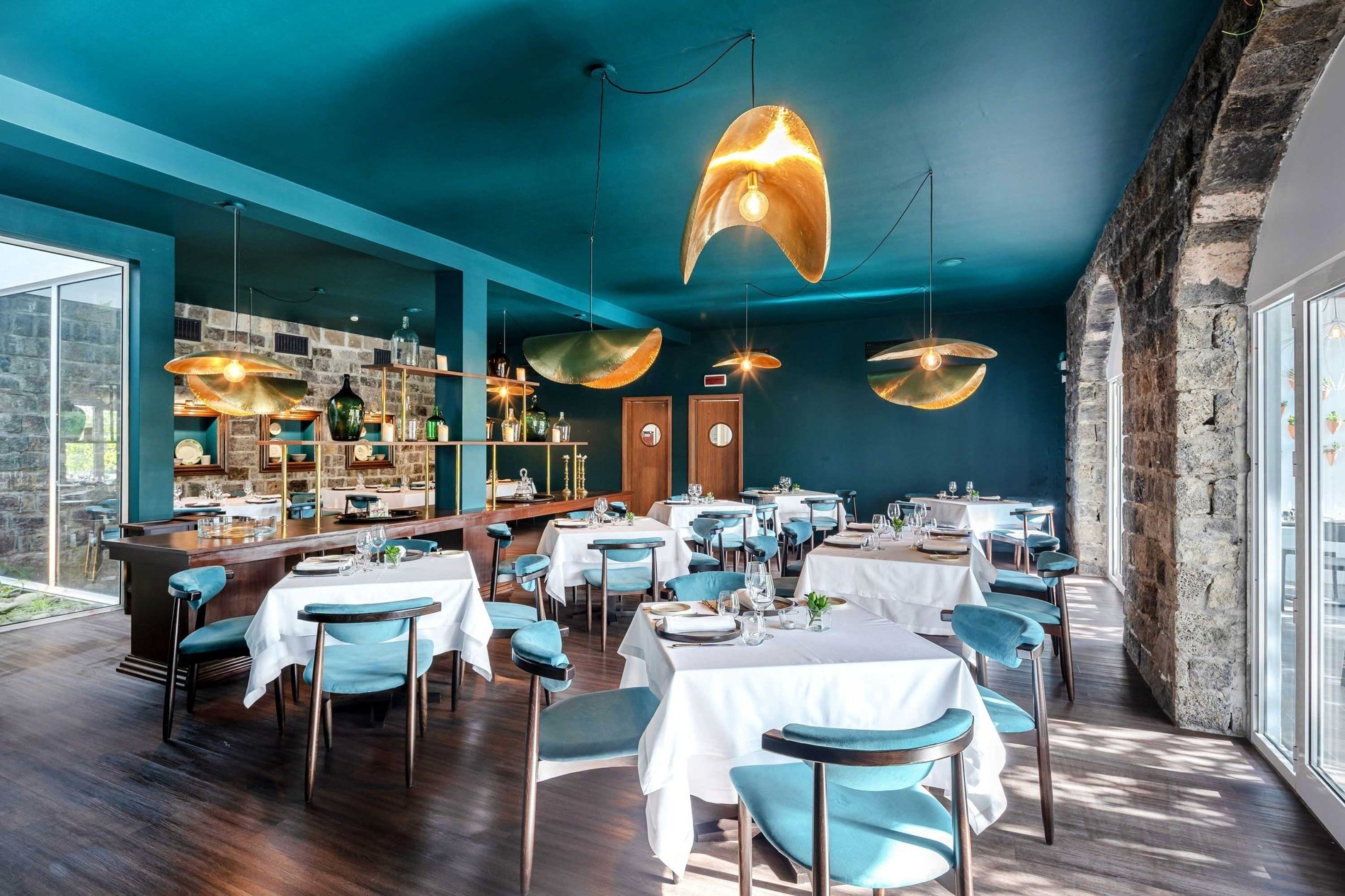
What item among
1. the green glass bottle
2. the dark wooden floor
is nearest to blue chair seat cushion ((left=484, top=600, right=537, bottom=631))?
→ the dark wooden floor

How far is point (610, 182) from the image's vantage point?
449 centimetres

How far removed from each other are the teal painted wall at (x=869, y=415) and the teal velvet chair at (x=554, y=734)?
774 centimetres

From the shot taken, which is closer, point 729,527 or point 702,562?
point 702,562

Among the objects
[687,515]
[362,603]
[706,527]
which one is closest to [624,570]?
[706,527]

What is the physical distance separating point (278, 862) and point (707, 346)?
9.09 metres

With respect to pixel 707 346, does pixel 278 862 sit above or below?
below

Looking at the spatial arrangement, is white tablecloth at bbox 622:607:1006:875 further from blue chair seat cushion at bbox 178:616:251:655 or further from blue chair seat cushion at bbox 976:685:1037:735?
blue chair seat cushion at bbox 178:616:251:655

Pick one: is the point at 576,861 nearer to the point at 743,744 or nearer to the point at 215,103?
the point at 743,744

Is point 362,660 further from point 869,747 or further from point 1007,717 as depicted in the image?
point 1007,717

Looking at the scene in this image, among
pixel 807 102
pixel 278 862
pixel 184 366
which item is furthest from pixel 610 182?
pixel 278 862

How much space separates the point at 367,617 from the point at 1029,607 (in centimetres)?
341

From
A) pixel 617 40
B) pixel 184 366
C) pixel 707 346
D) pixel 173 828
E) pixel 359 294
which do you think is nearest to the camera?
pixel 173 828

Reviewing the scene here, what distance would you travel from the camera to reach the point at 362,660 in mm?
2982

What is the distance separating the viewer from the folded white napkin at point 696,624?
7.68 ft
